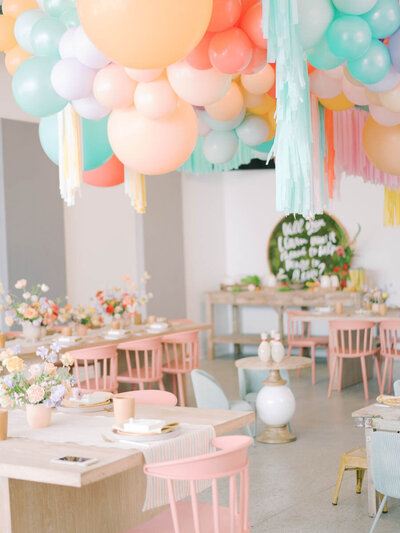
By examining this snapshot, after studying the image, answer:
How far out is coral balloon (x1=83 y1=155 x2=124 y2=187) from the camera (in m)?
4.52

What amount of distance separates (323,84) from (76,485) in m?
2.50

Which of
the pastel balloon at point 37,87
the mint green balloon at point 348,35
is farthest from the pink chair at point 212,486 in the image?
the pastel balloon at point 37,87

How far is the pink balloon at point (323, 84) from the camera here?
4039 millimetres

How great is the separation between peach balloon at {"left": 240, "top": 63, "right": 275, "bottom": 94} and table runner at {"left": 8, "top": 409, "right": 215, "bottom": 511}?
193cm

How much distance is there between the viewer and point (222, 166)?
5297mm

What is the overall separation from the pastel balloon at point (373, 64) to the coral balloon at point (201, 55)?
65cm

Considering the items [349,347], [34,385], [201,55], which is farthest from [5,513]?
[349,347]

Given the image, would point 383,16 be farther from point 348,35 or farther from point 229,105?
point 229,105

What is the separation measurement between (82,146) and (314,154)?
130 cm

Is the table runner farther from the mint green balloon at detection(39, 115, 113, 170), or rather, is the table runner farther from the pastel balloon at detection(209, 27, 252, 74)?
the pastel balloon at detection(209, 27, 252, 74)

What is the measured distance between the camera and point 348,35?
10.6 ft

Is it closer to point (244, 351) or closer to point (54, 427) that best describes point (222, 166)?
point (54, 427)

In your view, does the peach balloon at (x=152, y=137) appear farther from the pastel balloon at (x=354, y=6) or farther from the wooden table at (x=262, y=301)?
the wooden table at (x=262, y=301)

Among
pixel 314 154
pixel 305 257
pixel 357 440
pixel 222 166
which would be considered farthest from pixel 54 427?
pixel 305 257
